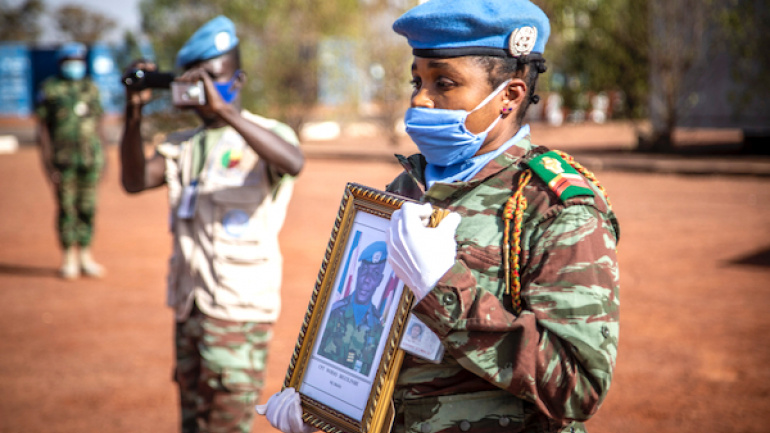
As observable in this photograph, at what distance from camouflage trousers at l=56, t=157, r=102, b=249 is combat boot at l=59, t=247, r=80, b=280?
97 mm

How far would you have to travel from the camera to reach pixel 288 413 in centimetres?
202

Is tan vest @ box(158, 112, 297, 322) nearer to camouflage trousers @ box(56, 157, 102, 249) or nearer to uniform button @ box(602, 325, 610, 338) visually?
uniform button @ box(602, 325, 610, 338)

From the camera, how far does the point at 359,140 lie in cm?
3006

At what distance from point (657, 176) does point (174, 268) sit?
15.5 metres

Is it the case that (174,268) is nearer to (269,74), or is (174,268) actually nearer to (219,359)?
(219,359)

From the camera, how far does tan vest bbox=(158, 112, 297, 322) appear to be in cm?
357

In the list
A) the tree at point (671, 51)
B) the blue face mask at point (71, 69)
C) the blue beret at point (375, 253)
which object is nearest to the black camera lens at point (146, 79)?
the blue beret at point (375, 253)

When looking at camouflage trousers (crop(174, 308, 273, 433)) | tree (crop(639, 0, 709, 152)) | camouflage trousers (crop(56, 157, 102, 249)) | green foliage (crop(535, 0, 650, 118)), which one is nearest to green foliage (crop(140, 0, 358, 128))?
green foliage (crop(535, 0, 650, 118))

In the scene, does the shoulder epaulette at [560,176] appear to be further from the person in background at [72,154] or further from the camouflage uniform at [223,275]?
the person in background at [72,154]

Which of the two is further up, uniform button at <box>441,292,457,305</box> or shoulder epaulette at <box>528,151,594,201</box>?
→ shoulder epaulette at <box>528,151,594,201</box>

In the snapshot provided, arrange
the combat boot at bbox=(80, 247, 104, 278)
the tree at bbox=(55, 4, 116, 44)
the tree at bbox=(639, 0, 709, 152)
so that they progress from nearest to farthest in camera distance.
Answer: the combat boot at bbox=(80, 247, 104, 278), the tree at bbox=(639, 0, 709, 152), the tree at bbox=(55, 4, 116, 44)

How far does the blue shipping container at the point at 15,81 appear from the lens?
33469 mm

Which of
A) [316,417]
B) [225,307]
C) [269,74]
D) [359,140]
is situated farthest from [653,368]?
[359,140]

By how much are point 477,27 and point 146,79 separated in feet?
7.24
